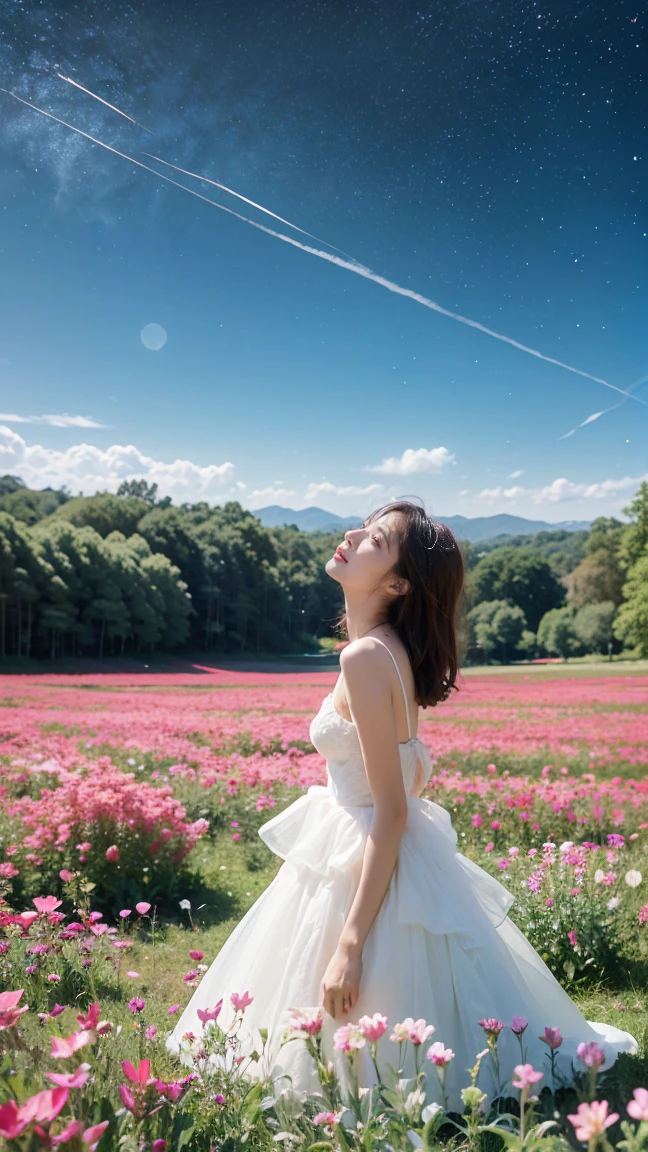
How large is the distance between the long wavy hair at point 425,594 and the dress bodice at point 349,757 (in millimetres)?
176

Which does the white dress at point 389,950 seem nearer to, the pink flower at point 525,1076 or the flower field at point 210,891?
the flower field at point 210,891

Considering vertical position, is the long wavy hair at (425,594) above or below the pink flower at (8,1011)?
above

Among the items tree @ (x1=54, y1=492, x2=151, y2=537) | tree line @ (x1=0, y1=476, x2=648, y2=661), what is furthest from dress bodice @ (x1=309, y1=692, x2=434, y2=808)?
tree @ (x1=54, y1=492, x2=151, y2=537)

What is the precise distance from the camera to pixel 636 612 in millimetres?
10906

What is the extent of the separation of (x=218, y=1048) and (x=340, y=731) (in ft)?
2.50

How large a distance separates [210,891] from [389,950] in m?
2.69

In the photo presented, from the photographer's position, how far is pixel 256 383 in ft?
30.7

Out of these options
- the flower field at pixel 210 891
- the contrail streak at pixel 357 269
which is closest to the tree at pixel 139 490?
the flower field at pixel 210 891

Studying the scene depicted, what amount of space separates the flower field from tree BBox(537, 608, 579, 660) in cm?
331

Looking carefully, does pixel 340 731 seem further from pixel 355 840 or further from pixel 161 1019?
pixel 161 1019

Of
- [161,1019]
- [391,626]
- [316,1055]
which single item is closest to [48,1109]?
[316,1055]

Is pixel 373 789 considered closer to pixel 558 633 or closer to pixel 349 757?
pixel 349 757

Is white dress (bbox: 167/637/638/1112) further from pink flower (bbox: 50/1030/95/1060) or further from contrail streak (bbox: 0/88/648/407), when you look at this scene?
contrail streak (bbox: 0/88/648/407)

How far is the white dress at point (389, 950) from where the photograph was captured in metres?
1.71
